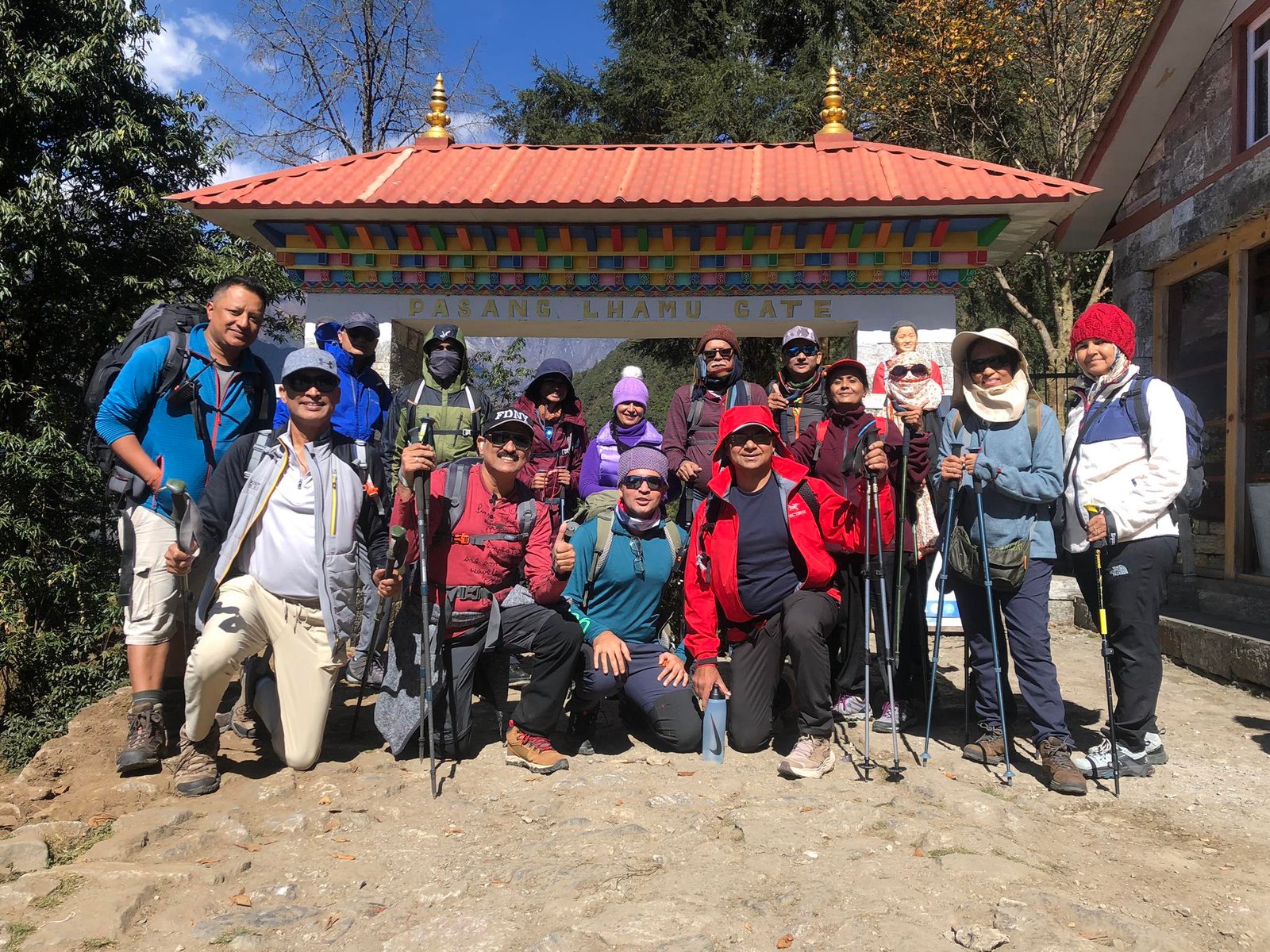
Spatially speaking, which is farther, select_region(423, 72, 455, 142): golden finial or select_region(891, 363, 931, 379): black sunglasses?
select_region(423, 72, 455, 142): golden finial

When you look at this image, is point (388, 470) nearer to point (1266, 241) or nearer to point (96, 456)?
point (96, 456)

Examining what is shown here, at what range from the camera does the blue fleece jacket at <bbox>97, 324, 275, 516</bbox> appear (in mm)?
3975

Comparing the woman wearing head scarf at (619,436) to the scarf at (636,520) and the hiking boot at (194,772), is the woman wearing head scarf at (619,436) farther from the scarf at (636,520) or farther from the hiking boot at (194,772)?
the hiking boot at (194,772)

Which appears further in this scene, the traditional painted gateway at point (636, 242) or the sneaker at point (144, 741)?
the traditional painted gateway at point (636, 242)

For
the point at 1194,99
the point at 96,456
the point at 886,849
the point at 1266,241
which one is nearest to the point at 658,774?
the point at 886,849

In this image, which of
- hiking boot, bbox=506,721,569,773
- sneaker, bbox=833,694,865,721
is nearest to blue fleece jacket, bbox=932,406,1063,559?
sneaker, bbox=833,694,865,721

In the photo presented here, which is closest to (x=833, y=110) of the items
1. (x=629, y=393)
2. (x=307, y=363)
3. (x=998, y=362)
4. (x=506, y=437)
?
(x=629, y=393)

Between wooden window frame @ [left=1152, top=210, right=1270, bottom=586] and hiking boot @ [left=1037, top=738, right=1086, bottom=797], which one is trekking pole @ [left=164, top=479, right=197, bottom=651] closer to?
hiking boot @ [left=1037, top=738, right=1086, bottom=797]

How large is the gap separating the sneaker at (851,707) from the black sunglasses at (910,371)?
181 cm

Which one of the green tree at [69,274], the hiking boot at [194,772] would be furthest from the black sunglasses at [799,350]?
the green tree at [69,274]

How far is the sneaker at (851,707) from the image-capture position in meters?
4.79

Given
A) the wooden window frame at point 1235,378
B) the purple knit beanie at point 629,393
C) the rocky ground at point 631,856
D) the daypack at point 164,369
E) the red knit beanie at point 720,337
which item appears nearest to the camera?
the rocky ground at point 631,856

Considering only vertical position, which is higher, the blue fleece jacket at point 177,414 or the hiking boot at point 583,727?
the blue fleece jacket at point 177,414

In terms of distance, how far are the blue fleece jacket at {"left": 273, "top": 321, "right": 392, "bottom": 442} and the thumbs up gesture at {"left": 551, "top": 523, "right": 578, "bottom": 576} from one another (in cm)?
169
